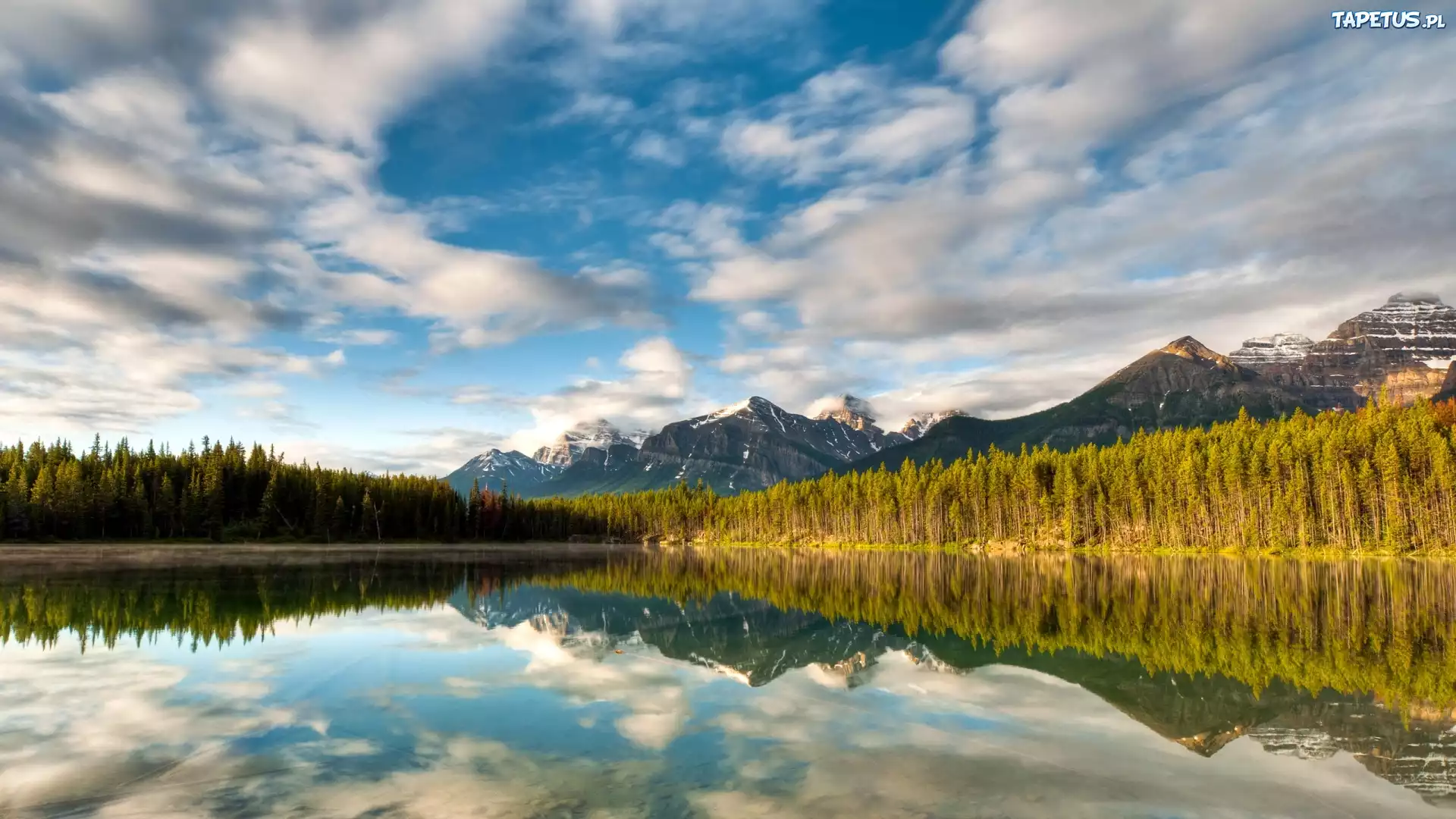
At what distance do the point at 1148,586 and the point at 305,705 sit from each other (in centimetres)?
5584

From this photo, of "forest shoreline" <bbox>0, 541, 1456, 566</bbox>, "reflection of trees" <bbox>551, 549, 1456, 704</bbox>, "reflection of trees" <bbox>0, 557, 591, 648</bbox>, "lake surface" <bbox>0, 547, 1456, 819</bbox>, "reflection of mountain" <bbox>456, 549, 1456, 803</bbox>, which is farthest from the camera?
"forest shoreline" <bbox>0, 541, 1456, 566</bbox>

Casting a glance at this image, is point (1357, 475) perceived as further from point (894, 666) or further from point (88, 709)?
point (88, 709)

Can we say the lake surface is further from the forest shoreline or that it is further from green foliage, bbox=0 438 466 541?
green foliage, bbox=0 438 466 541

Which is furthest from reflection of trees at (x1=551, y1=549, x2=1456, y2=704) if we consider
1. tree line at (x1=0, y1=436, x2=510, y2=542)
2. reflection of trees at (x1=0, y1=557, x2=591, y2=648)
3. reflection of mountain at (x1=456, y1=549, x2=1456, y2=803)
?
tree line at (x1=0, y1=436, x2=510, y2=542)

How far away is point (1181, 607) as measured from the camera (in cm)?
4106

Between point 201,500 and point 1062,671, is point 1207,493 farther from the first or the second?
point 201,500

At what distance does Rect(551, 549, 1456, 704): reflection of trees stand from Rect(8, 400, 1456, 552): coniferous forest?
17689 millimetres

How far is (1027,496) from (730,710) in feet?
447

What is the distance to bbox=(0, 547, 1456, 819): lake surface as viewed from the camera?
504 inches

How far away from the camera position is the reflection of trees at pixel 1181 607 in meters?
24.5

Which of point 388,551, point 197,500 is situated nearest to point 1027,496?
point 388,551

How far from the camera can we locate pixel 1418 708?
60.6 ft

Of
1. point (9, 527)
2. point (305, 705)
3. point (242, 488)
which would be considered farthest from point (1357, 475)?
point (9, 527)

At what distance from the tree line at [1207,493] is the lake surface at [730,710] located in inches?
2781
